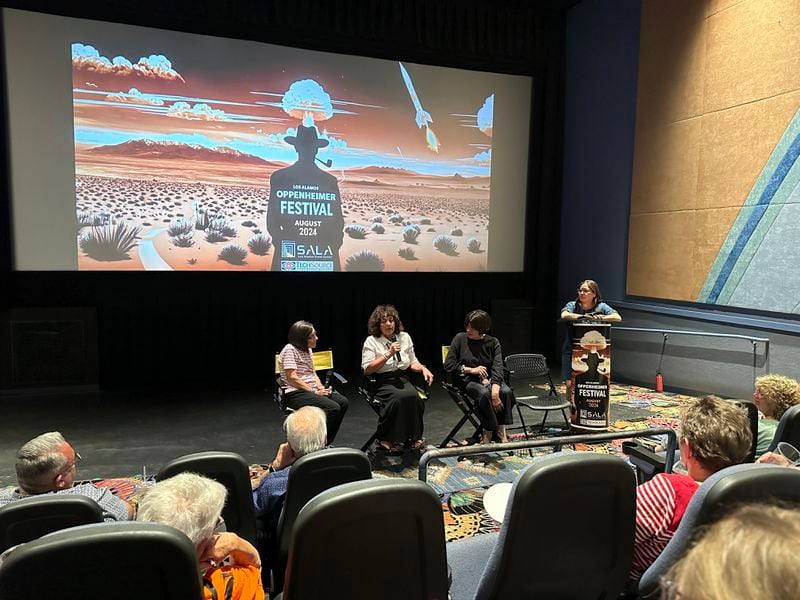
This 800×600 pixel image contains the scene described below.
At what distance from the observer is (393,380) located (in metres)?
4.10

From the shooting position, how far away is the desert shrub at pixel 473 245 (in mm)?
7199

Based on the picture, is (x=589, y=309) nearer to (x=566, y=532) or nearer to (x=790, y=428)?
(x=790, y=428)

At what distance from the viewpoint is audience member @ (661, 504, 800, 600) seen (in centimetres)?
53

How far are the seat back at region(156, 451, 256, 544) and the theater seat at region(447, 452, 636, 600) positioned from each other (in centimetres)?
86

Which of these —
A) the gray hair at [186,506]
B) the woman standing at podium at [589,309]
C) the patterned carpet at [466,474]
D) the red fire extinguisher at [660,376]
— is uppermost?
the woman standing at podium at [589,309]

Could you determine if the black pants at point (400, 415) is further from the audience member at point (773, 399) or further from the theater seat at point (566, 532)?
the theater seat at point (566, 532)

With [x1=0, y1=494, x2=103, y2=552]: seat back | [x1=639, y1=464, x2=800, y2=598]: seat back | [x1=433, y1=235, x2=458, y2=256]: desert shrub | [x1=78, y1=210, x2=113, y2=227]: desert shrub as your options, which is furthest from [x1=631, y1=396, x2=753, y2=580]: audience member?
[x1=78, y1=210, x2=113, y2=227]: desert shrub

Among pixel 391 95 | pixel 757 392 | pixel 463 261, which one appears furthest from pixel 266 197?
pixel 757 392

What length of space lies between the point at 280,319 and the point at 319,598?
5518 mm

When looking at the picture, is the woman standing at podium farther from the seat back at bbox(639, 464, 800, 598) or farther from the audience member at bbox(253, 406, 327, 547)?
the seat back at bbox(639, 464, 800, 598)

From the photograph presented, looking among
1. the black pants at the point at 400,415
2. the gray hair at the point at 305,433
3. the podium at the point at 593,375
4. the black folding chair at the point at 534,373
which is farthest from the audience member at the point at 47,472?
the podium at the point at 593,375

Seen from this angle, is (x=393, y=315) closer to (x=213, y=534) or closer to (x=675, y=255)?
(x=213, y=534)

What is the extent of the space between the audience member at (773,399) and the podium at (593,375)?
5.16ft

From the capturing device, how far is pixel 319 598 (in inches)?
48.9
